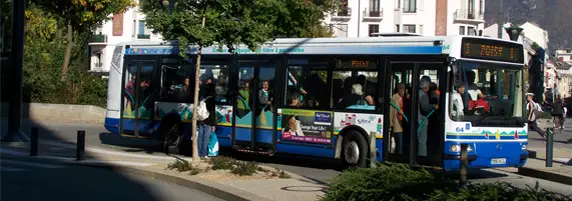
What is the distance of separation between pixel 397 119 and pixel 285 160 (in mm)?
4565

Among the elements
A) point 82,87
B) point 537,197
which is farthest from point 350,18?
point 537,197

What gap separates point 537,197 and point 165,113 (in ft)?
42.6

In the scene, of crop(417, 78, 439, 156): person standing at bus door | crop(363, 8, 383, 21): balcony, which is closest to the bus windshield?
crop(417, 78, 439, 156): person standing at bus door

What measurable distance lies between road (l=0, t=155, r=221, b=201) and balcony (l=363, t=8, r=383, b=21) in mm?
58467

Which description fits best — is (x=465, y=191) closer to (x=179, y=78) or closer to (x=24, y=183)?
(x=24, y=183)

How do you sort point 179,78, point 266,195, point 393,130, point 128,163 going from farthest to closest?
1. point 179,78
2. point 128,163
3. point 393,130
4. point 266,195

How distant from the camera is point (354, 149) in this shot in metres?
15.8

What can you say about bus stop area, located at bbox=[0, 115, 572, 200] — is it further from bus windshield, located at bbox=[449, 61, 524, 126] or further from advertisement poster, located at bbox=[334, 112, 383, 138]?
bus windshield, located at bbox=[449, 61, 524, 126]

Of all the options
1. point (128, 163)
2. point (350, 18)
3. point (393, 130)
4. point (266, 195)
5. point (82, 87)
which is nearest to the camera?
point (266, 195)

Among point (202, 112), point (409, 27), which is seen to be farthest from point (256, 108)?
point (409, 27)

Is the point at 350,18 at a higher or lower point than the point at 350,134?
higher

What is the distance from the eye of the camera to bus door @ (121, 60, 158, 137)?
1992 centimetres

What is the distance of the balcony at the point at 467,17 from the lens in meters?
73.5

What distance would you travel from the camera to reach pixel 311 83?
16.6 m
